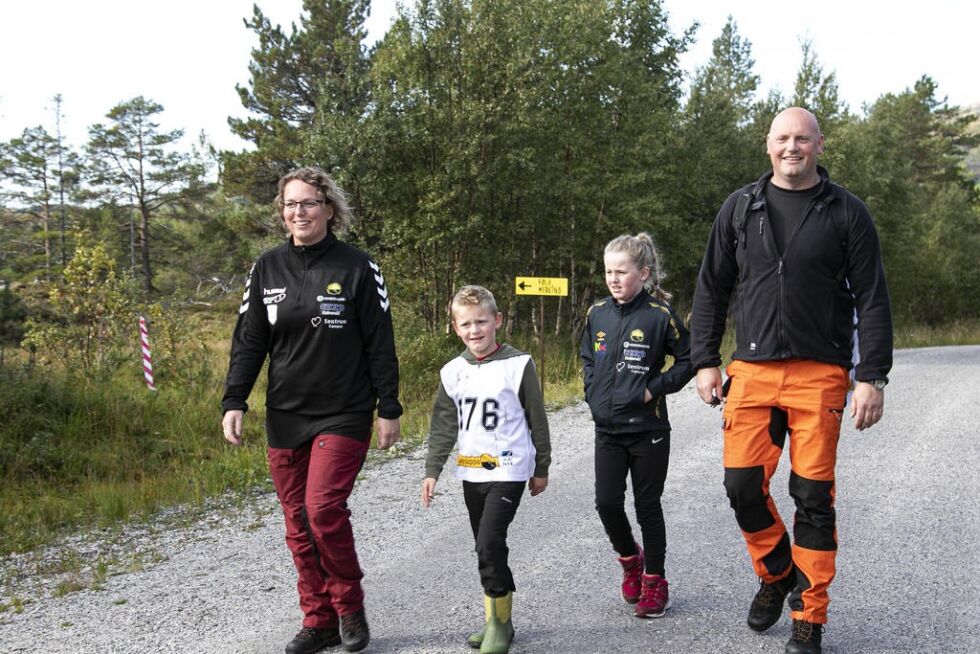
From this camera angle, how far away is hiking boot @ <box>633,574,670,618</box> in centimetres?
372

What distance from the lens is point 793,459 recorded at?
3.37 metres

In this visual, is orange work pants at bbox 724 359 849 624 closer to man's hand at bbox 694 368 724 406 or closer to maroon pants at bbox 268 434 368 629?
man's hand at bbox 694 368 724 406

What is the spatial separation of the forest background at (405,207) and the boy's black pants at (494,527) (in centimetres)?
170

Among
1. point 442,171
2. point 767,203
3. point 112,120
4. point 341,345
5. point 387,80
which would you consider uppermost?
point 112,120

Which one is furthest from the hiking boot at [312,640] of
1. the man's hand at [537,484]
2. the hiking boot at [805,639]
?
the hiking boot at [805,639]

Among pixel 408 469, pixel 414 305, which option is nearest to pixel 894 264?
pixel 414 305

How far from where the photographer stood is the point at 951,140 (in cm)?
4925

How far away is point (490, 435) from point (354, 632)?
3.43 ft

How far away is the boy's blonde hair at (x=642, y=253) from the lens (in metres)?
3.93

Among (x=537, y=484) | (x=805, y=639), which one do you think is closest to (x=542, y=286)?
(x=537, y=484)

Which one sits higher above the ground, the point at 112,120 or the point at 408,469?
the point at 112,120

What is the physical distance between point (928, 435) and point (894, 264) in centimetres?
3035

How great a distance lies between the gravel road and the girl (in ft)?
0.87

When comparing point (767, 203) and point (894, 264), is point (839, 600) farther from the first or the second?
point (894, 264)
